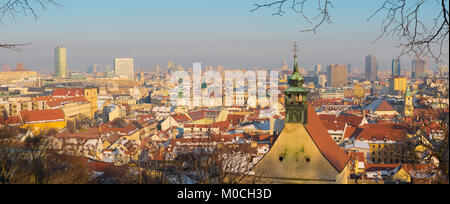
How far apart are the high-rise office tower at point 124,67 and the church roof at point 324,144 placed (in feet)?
453

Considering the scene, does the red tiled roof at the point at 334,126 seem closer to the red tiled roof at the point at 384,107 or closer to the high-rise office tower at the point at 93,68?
the red tiled roof at the point at 384,107

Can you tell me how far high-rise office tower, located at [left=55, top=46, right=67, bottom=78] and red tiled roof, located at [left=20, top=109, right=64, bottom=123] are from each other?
91.3 m

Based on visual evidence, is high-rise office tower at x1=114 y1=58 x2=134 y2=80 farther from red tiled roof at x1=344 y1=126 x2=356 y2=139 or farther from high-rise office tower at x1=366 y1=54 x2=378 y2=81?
red tiled roof at x1=344 y1=126 x2=356 y2=139

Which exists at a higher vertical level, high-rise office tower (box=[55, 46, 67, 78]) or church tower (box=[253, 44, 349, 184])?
high-rise office tower (box=[55, 46, 67, 78])

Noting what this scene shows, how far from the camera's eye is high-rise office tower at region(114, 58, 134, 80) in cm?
14762

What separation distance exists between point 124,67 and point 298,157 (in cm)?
14316

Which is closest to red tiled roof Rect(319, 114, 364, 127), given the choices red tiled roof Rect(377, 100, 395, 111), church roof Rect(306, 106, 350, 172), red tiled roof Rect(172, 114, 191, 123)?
red tiled roof Rect(172, 114, 191, 123)

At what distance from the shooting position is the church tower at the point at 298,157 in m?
10.9

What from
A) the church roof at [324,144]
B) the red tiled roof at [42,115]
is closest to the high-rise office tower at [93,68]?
the red tiled roof at [42,115]
